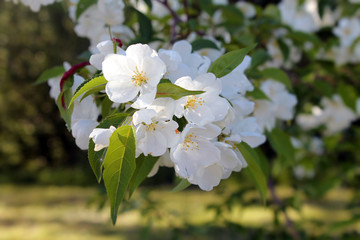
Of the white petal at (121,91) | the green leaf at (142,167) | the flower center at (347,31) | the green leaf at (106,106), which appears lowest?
the flower center at (347,31)

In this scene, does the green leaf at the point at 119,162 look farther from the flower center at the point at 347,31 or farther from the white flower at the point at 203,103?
the flower center at the point at 347,31

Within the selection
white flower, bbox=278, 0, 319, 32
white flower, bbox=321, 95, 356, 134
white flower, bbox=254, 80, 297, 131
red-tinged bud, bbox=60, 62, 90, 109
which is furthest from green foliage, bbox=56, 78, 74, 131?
white flower, bbox=321, 95, 356, 134

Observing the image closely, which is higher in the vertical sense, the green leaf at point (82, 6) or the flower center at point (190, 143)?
the green leaf at point (82, 6)

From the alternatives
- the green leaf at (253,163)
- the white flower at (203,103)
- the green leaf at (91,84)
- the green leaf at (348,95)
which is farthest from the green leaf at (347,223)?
the green leaf at (91,84)

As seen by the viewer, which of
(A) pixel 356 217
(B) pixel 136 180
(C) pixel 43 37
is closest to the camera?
(B) pixel 136 180

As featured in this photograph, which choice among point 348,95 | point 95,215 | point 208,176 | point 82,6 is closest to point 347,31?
point 348,95

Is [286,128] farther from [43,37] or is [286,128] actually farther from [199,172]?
[43,37]

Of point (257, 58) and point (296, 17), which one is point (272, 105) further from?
point (296, 17)

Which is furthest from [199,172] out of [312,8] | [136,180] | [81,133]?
[312,8]
